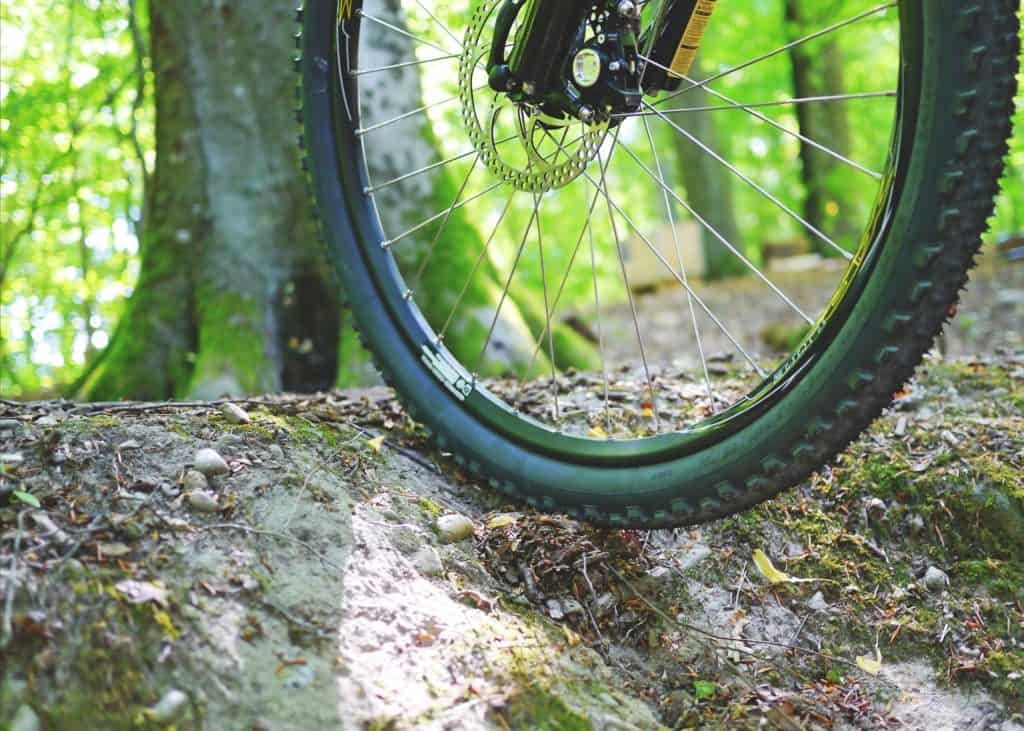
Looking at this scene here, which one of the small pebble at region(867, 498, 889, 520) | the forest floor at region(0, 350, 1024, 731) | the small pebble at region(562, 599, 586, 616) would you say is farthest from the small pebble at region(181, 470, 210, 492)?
the small pebble at region(867, 498, 889, 520)

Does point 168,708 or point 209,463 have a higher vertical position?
point 209,463

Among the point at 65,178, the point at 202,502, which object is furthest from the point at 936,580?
the point at 65,178

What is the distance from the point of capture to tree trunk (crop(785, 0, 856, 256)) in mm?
9898

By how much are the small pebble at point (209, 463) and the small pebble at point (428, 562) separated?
0.44m

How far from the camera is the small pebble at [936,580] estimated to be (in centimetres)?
204

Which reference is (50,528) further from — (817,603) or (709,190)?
(709,190)

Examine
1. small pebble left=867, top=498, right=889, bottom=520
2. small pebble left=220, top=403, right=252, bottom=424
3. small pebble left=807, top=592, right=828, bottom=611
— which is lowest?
small pebble left=807, top=592, right=828, bottom=611

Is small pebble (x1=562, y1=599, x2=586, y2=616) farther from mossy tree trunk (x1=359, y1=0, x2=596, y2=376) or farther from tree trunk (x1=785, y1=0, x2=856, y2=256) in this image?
tree trunk (x1=785, y1=0, x2=856, y2=256)

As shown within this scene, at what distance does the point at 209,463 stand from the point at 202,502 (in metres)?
0.14

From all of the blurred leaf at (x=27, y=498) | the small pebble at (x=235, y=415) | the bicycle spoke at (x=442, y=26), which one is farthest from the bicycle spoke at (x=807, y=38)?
the blurred leaf at (x=27, y=498)

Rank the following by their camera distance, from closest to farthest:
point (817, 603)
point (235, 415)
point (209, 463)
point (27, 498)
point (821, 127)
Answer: point (27, 498) → point (209, 463) → point (817, 603) → point (235, 415) → point (821, 127)

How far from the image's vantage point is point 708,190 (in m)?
9.48

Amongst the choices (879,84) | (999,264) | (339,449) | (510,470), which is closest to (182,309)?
(339,449)

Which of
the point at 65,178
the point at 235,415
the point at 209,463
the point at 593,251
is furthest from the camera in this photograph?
the point at 65,178
